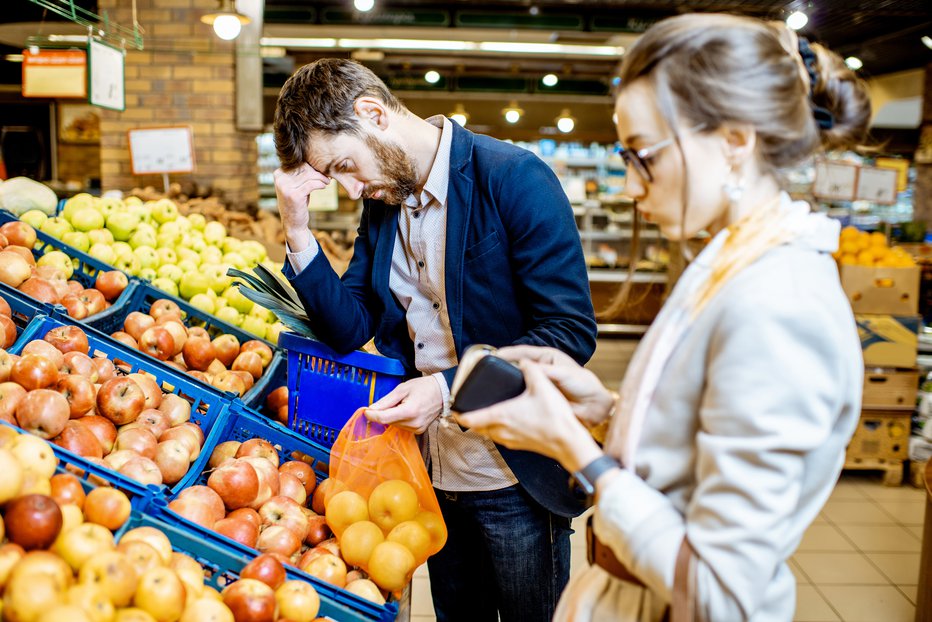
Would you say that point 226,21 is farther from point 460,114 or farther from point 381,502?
point 460,114

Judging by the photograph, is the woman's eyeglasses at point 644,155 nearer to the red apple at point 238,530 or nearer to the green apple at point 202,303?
the red apple at point 238,530

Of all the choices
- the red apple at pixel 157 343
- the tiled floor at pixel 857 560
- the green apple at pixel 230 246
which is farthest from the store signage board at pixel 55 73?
the tiled floor at pixel 857 560

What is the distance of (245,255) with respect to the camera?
3.39 m

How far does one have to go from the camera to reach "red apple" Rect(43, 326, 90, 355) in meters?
1.96

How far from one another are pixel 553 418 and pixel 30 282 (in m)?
1.95

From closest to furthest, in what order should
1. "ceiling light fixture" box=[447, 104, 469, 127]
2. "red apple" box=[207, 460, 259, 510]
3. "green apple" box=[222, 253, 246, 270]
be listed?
"red apple" box=[207, 460, 259, 510] < "green apple" box=[222, 253, 246, 270] < "ceiling light fixture" box=[447, 104, 469, 127]

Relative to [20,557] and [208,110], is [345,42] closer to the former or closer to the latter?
[208,110]

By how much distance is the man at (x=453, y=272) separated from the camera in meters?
1.65

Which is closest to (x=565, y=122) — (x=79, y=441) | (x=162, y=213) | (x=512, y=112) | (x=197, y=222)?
(x=512, y=112)

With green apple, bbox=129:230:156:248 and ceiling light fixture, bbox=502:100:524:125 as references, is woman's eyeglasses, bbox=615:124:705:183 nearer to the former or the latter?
green apple, bbox=129:230:156:248

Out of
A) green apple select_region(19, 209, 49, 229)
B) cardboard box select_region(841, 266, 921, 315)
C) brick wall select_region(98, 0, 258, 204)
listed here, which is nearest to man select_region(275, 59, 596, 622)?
green apple select_region(19, 209, 49, 229)

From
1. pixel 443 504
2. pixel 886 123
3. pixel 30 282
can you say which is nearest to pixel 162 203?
pixel 30 282

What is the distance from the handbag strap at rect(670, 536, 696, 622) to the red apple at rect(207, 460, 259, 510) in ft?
3.51

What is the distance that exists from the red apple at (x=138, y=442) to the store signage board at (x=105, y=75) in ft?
10.2
